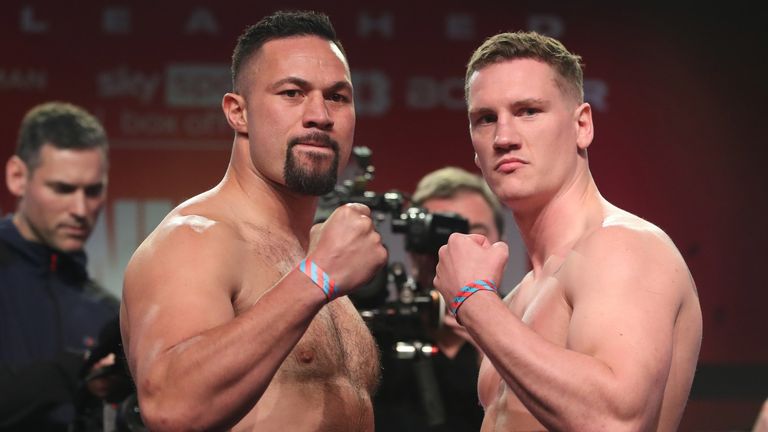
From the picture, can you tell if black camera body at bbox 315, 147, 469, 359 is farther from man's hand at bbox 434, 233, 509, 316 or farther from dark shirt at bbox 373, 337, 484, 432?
man's hand at bbox 434, 233, 509, 316

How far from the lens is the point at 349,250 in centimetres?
158

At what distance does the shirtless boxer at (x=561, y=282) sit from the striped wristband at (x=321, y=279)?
0.23 m

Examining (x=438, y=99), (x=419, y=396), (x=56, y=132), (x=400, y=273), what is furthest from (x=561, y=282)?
(x=438, y=99)

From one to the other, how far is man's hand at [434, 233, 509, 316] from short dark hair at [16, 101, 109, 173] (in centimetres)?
197

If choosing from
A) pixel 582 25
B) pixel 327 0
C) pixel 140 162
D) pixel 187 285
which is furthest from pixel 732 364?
pixel 187 285

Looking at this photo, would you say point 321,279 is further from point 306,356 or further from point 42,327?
point 42,327

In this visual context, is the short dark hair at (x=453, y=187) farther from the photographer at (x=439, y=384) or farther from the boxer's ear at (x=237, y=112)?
the boxer's ear at (x=237, y=112)

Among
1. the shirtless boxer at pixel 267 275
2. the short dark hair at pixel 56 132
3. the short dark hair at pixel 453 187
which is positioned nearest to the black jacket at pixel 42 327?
the short dark hair at pixel 56 132

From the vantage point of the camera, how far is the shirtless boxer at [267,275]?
147 centimetres

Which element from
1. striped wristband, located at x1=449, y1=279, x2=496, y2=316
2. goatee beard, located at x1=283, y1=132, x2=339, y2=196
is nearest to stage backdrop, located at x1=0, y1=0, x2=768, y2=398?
goatee beard, located at x1=283, y1=132, x2=339, y2=196

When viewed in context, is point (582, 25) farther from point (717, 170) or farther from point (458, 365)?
point (458, 365)

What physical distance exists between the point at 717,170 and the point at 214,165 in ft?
7.46

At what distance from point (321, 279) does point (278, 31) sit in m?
0.63

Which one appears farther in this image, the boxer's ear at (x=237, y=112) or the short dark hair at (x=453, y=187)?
the short dark hair at (x=453, y=187)
